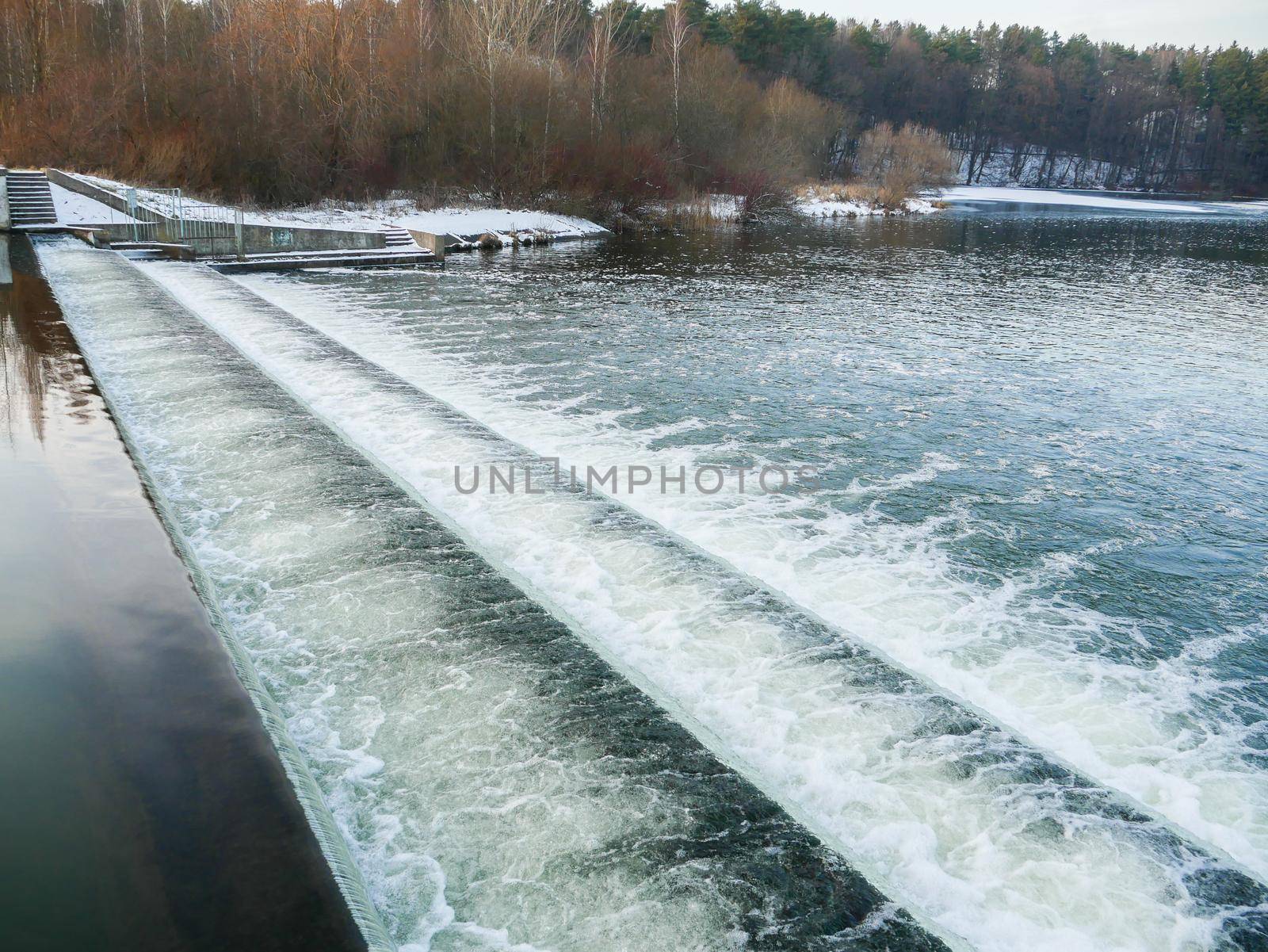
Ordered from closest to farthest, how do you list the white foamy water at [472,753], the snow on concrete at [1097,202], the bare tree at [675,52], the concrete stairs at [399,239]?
the white foamy water at [472,753] → the concrete stairs at [399,239] → the bare tree at [675,52] → the snow on concrete at [1097,202]

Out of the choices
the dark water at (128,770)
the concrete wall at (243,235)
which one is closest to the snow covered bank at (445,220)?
the concrete wall at (243,235)

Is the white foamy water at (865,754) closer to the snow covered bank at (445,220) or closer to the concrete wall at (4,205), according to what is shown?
the concrete wall at (4,205)

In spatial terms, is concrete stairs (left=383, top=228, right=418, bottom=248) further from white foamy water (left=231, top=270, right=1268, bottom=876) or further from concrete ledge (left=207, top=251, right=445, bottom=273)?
white foamy water (left=231, top=270, right=1268, bottom=876)

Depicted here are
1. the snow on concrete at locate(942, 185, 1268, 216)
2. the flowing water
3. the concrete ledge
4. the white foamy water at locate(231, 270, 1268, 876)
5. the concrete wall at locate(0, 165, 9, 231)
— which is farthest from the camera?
the snow on concrete at locate(942, 185, 1268, 216)

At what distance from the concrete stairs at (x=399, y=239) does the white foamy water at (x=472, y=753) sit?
61.6 ft

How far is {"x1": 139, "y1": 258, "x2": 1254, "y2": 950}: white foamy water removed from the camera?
349 centimetres

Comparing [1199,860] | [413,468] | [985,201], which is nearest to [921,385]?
[413,468]

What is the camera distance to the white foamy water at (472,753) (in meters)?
3.17

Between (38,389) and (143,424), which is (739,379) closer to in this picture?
(143,424)

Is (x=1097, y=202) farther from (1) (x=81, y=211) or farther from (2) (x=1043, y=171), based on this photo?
(1) (x=81, y=211)

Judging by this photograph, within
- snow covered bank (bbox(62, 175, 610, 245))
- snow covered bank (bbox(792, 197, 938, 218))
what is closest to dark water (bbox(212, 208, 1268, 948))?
snow covered bank (bbox(62, 175, 610, 245))

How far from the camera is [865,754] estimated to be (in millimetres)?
4281

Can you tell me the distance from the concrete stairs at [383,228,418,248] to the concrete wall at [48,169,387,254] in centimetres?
15

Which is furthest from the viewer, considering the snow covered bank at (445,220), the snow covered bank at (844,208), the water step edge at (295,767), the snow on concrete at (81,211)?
the snow covered bank at (844,208)
